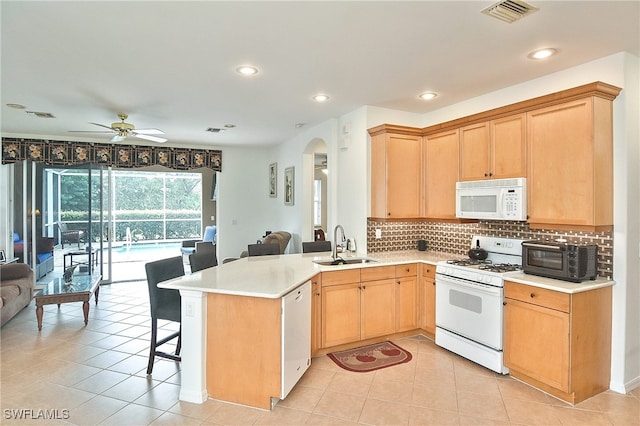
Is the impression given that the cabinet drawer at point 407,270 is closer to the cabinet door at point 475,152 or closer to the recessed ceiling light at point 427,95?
the cabinet door at point 475,152

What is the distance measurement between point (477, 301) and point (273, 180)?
4983 millimetres

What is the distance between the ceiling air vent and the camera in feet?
6.88

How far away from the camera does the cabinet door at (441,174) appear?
12.9 feet

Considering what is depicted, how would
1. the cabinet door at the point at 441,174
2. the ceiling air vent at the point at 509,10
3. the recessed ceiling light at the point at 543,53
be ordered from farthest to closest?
the cabinet door at the point at 441,174 → the recessed ceiling light at the point at 543,53 → the ceiling air vent at the point at 509,10

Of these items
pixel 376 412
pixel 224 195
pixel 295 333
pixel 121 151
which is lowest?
pixel 376 412

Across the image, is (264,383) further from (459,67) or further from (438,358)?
(459,67)

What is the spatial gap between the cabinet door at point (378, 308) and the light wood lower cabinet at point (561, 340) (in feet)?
3.78

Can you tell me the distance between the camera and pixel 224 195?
7320 millimetres

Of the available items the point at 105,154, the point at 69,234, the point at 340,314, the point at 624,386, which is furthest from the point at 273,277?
the point at 69,234

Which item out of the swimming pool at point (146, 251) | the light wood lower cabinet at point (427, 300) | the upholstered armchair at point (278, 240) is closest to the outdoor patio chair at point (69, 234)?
the swimming pool at point (146, 251)

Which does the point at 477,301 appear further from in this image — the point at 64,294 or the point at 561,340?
the point at 64,294

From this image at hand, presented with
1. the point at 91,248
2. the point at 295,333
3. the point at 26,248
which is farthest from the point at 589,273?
the point at 26,248

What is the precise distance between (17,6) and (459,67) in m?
3.15

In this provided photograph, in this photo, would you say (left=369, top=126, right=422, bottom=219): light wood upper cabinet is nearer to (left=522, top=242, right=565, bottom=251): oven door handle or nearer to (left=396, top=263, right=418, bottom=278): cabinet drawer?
(left=396, top=263, right=418, bottom=278): cabinet drawer
